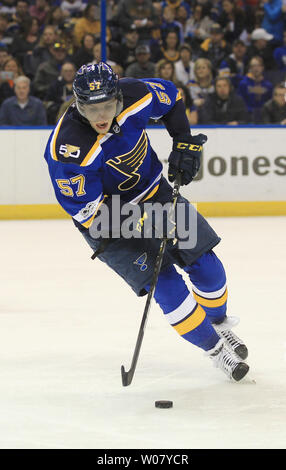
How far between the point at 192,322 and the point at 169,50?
6.70 meters

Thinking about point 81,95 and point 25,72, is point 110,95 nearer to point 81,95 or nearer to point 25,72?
point 81,95

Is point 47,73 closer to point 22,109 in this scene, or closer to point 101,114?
point 22,109

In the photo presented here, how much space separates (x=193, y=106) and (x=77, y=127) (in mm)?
5888

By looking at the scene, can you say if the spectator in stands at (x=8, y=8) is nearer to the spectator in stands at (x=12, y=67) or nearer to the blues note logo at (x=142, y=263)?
the spectator in stands at (x=12, y=67)

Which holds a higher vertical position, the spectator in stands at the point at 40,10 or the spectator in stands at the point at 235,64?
the spectator in stands at the point at 40,10

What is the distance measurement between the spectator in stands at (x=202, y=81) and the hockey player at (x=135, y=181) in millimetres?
5554

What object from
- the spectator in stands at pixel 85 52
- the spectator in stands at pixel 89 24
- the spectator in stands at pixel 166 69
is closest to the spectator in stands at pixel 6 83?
the spectator in stands at pixel 85 52

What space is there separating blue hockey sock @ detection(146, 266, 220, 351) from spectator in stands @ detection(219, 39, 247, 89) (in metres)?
6.49

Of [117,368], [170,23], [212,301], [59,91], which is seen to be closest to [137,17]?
[170,23]

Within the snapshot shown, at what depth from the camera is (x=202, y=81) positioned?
9.30 m

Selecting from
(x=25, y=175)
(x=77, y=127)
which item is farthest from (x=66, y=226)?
(x=77, y=127)

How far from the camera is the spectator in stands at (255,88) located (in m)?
9.64

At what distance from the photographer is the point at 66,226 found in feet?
27.3

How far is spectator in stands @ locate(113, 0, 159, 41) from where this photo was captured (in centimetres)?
997
